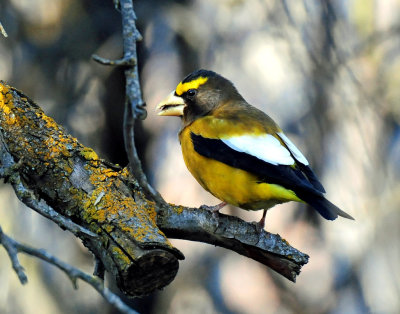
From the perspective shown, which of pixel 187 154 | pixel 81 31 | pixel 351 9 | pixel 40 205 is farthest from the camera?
pixel 351 9

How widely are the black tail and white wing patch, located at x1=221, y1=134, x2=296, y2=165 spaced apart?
28 centimetres

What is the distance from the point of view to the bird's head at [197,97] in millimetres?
4824

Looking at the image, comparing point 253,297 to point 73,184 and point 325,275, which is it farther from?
point 73,184

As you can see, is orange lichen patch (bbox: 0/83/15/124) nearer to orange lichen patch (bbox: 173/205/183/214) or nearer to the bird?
orange lichen patch (bbox: 173/205/183/214)

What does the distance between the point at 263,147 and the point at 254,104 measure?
124 inches

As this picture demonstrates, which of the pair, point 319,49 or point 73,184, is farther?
point 319,49

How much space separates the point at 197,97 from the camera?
486 cm

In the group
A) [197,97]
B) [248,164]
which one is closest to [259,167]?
[248,164]

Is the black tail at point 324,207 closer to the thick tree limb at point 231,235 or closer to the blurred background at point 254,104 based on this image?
the thick tree limb at point 231,235

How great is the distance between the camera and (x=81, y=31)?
7.44m

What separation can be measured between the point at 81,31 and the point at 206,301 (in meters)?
3.29

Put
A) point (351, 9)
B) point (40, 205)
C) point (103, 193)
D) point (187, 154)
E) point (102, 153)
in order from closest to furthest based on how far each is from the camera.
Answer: point (40, 205)
point (103, 193)
point (187, 154)
point (102, 153)
point (351, 9)

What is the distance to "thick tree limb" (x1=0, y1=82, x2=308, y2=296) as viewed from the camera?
2.88 metres

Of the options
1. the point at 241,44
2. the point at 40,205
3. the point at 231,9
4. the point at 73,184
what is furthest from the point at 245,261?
the point at 40,205
